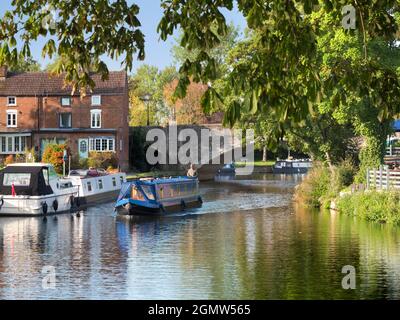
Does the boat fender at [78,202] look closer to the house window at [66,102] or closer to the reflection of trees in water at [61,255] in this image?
the reflection of trees in water at [61,255]

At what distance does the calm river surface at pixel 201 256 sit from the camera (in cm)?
2339

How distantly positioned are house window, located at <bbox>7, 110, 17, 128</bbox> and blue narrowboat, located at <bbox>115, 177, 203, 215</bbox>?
35680mm

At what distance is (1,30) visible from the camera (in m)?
13.4

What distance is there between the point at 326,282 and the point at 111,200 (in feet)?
109

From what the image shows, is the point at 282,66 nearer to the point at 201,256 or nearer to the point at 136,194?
the point at 201,256

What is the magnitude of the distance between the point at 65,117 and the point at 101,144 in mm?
4921

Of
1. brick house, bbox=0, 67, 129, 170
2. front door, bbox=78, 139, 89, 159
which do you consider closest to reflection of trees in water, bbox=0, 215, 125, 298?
front door, bbox=78, 139, 89, 159

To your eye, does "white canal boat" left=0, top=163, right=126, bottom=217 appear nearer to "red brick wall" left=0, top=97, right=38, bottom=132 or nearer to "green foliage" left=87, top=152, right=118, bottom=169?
"green foliage" left=87, top=152, right=118, bottom=169

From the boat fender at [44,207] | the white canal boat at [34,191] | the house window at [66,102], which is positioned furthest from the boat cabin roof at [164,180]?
the house window at [66,102]

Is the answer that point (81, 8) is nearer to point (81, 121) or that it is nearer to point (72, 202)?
point (72, 202)

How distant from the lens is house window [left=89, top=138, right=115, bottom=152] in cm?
8019

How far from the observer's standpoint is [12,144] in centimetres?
8012

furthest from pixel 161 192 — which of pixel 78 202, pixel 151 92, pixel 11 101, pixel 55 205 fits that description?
pixel 151 92

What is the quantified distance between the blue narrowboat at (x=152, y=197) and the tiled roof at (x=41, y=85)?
1297 inches
